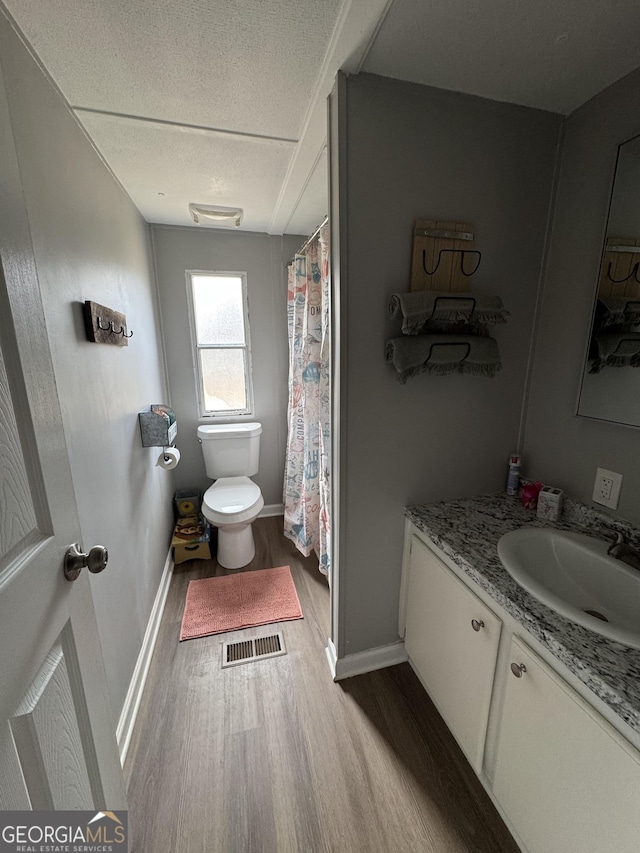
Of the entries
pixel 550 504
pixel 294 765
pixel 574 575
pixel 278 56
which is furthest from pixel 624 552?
pixel 278 56

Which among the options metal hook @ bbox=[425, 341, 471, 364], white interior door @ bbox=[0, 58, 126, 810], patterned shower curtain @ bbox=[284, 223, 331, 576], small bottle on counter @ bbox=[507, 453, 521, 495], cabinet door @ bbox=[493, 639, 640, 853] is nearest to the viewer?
white interior door @ bbox=[0, 58, 126, 810]

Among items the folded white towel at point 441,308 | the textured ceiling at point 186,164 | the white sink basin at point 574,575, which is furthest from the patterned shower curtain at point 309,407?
the white sink basin at point 574,575

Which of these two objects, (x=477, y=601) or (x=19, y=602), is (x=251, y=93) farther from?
(x=477, y=601)

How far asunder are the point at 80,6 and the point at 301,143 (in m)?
0.77

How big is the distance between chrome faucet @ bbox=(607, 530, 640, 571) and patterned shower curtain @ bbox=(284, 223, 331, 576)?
1.13 meters

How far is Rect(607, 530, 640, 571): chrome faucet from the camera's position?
0.96 m

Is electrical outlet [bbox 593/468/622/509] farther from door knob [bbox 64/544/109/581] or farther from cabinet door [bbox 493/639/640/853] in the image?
door knob [bbox 64/544/109/581]

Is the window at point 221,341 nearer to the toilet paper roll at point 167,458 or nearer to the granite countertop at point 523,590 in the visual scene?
the toilet paper roll at point 167,458

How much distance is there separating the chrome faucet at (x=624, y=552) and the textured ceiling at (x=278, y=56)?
141 centimetres

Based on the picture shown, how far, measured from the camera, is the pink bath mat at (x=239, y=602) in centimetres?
179

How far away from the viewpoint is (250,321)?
2.59m

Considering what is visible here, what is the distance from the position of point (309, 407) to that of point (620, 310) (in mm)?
1505

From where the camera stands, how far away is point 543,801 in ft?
2.73

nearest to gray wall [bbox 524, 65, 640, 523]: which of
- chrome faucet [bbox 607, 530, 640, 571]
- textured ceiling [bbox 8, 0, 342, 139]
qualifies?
chrome faucet [bbox 607, 530, 640, 571]
